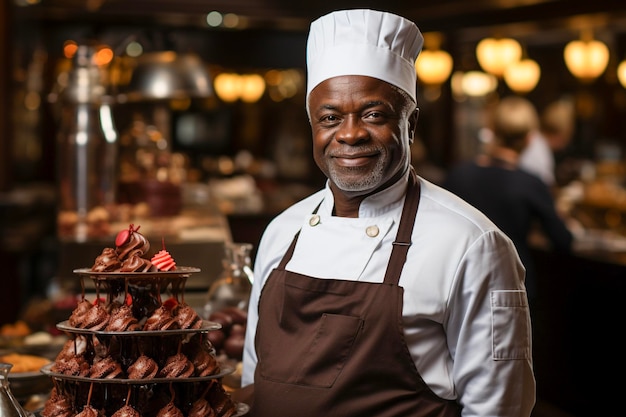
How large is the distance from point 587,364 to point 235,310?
11.0 feet

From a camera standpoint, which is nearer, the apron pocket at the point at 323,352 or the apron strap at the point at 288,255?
the apron pocket at the point at 323,352

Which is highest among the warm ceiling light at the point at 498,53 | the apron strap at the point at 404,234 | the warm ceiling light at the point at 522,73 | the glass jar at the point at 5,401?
the warm ceiling light at the point at 498,53

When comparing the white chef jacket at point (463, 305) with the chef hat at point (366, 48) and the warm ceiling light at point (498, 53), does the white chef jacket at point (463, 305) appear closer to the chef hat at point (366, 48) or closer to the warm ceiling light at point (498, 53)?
the chef hat at point (366, 48)

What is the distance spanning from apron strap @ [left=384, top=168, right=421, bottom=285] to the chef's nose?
0.76ft

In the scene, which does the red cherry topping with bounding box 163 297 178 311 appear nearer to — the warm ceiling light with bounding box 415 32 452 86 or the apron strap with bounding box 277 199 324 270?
the apron strap with bounding box 277 199 324 270

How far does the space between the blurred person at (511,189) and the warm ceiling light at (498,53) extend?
4.59m

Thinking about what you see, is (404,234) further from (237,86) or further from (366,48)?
(237,86)

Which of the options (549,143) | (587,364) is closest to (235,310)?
(587,364)

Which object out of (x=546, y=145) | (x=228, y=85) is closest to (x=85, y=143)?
(x=546, y=145)

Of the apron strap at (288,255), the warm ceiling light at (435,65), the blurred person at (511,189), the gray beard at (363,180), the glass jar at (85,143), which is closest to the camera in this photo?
the gray beard at (363,180)

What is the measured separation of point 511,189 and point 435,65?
21.6ft

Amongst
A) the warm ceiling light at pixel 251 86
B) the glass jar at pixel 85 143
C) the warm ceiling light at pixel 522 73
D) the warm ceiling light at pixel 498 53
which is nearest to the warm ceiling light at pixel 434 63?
the warm ceiling light at pixel 522 73

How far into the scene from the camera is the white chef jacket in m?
2.35

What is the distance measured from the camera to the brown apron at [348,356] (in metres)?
2.34
